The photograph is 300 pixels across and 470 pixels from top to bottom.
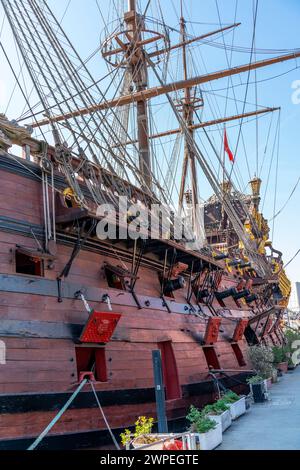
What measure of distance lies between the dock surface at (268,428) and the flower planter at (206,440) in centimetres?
11

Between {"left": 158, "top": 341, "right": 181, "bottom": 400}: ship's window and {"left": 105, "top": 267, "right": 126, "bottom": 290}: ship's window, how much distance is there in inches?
59.9

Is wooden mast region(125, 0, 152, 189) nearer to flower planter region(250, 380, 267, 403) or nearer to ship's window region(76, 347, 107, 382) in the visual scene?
flower planter region(250, 380, 267, 403)

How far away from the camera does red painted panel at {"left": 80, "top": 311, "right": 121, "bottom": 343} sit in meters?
6.80

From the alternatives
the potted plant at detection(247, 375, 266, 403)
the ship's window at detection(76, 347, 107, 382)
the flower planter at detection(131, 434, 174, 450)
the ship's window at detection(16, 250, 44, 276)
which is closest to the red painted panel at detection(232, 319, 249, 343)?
the potted plant at detection(247, 375, 266, 403)

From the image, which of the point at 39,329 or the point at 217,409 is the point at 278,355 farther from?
the point at 39,329

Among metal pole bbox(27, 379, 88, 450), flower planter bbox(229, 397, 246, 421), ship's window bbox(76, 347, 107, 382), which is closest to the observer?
metal pole bbox(27, 379, 88, 450)

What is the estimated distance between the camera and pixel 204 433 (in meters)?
6.46

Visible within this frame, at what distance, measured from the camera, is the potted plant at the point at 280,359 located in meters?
19.1

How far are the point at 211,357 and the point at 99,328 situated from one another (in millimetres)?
6304

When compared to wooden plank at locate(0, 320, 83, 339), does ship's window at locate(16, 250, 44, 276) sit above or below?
above

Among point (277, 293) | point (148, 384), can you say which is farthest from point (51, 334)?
point (277, 293)

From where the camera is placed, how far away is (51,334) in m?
6.57

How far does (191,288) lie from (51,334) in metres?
6.49
